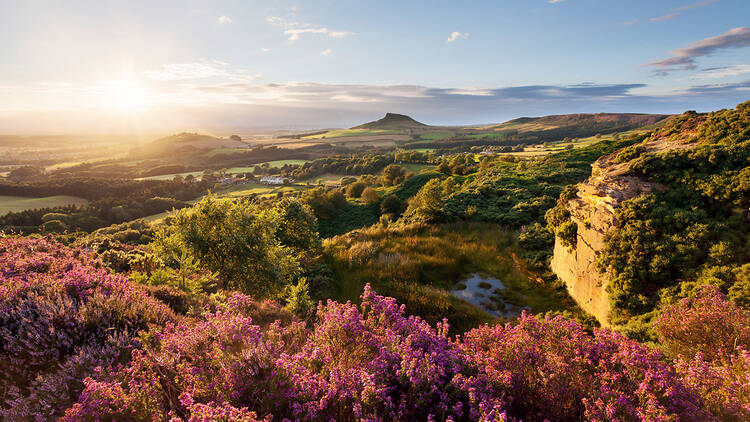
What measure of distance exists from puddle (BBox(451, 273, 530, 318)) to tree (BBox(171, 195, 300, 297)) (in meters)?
7.79

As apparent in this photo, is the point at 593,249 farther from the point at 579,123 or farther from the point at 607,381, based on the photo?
the point at 579,123

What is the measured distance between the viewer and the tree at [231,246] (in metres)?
9.27

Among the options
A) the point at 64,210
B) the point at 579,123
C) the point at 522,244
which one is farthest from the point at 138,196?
the point at 579,123

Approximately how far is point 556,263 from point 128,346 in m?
15.7

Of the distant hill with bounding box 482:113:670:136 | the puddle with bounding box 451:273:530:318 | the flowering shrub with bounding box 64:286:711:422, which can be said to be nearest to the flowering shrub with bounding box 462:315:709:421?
the flowering shrub with bounding box 64:286:711:422

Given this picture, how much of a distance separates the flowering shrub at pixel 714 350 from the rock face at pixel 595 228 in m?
4.89

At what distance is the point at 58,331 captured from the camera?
378 centimetres

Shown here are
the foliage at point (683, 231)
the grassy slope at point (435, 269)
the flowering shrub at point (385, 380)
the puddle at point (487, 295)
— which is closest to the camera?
the flowering shrub at point (385, 380)

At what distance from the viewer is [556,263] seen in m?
13.8

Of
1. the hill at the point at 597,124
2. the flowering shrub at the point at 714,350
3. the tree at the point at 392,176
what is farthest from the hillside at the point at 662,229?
the hill at the point at 597,124

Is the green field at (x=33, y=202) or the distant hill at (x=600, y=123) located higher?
the distant hill at (x=600, y=123)

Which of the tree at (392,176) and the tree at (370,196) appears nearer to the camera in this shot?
the tree at (370,196)

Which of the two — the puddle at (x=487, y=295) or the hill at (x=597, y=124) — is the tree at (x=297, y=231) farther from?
the hill at (x=597, y=124)

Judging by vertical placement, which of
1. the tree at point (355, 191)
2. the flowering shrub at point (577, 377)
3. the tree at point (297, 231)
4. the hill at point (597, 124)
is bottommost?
the tree at point (355, 191)
